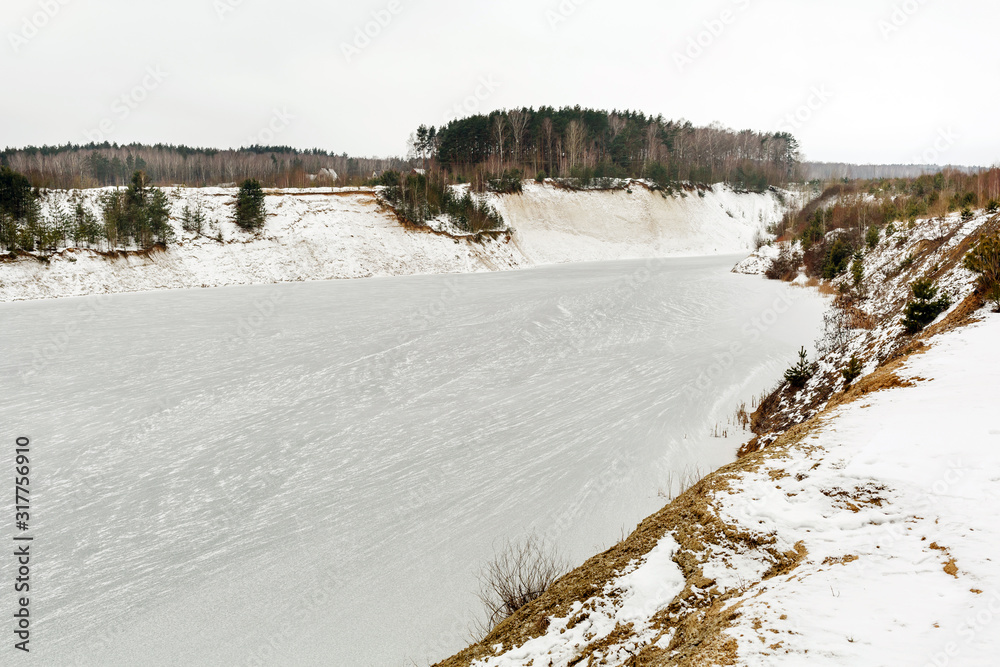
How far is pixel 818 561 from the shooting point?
2.98 m

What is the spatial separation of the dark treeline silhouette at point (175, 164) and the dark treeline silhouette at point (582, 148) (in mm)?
10833

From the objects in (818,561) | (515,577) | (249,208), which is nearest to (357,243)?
(249,208)

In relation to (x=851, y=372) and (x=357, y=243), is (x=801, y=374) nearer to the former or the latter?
(x=851, y=372)

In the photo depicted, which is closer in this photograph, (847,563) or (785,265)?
(847,563)

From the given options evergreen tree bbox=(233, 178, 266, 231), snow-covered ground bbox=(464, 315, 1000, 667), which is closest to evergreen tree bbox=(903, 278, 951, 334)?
snow-covered ground bbox=(464, 315, 1000, 667)

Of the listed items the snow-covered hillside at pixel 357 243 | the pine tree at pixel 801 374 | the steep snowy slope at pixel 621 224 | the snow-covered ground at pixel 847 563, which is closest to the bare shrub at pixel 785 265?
the snow-covered hillside at pixel 357 243

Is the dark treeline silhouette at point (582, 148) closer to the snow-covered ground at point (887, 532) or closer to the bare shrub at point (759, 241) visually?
the bare shrub at point (759, 241)

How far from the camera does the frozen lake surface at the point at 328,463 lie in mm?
4336

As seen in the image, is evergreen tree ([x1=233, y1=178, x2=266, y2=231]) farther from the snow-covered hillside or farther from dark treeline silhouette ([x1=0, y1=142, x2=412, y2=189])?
dark treeline silhouette ([x1=0, y1=142, x2=412, y2=189])

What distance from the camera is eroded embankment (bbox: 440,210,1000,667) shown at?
7.47ft

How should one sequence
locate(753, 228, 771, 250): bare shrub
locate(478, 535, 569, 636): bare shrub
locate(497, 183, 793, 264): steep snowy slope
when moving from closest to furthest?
1. locate(478, 535, 569, 636): bare shrub
2. locate(753, 228, 771, 250): bare shrub
3. locate(497, 183, 793, 264): steep snowy slope

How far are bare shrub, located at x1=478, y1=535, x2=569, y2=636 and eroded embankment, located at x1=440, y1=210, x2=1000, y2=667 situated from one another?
602mm

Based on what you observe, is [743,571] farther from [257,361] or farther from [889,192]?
[889,192]

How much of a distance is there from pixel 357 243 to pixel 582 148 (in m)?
40.2
